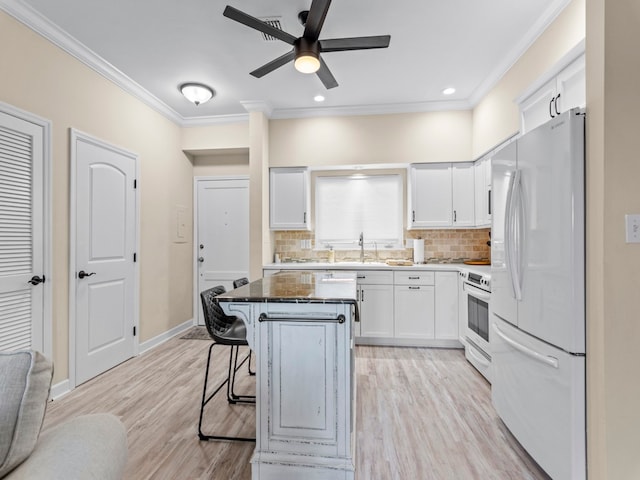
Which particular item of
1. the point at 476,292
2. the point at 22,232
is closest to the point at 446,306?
the point at 476,292

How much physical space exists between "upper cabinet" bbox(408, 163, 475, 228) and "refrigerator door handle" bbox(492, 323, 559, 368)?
76.9 inches

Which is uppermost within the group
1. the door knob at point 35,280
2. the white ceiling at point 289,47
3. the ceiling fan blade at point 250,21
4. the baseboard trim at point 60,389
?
the white ceiling at point 289,47

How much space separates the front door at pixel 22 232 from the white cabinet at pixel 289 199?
227 cm

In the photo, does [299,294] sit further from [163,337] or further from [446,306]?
[163,337]

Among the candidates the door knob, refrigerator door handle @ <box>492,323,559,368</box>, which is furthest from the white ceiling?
refrigerator door handle @ <box>492,323,559,368</box>

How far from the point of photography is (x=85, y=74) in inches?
109

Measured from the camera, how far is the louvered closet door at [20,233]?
213 cm

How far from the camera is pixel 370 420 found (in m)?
2.16

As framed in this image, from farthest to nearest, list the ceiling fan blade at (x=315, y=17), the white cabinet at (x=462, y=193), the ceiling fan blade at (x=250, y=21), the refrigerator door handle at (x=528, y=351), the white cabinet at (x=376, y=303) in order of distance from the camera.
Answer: the white cabinet at (x=462, y=193), the white cabinet at (x=376, y=303), the ceiling fan blade at (x=250, y=21), the ceiling fan blade at (x=315, y=17), the refrigerator door handle at (x=528, y=351)

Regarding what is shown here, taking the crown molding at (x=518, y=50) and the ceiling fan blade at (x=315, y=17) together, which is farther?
the crown molding at (x=518, y=50)

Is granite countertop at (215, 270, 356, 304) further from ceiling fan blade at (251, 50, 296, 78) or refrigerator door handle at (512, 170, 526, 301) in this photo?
ceiling fan blade at (251, 50, 296, 78)

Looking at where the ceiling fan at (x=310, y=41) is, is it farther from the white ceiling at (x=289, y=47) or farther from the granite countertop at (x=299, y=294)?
the granite countertop at (x=299, y=294)

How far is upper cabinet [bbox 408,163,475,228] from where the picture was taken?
150 inches

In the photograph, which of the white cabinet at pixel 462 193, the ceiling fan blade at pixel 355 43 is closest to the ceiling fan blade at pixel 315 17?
the ceiling fan blade at pixel 355 43
